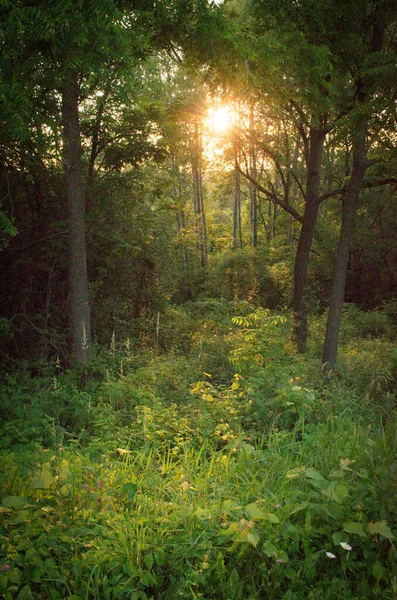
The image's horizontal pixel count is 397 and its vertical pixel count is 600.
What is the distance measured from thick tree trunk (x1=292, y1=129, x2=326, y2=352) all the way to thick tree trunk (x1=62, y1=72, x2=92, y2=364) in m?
5.06

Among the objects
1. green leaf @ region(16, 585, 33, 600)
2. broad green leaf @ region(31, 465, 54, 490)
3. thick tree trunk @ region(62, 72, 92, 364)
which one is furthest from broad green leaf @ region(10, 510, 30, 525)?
thick tree trunk @ region(62, 72, 92, 364)

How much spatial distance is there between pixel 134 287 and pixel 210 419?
→ 8098 millimetres

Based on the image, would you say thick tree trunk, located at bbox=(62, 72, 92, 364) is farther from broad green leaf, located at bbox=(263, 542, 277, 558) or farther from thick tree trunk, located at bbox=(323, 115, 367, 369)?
broad green leaf, located at bbox=(263, 542, 277, 558)

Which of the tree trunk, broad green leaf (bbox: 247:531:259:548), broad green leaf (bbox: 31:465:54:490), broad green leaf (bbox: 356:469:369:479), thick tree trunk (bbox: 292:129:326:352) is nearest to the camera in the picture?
broad green leaf (bbox: 247:531:259:548)

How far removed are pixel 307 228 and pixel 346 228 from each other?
2995mm

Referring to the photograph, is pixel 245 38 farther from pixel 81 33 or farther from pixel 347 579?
pixel 347 579

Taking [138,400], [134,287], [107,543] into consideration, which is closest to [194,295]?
[134,287]

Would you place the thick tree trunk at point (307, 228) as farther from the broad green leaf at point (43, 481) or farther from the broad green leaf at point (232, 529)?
the broad green leaf at point (43, 481)

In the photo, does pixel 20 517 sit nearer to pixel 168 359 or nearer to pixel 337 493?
pixel 337 493

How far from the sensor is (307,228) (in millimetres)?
10133

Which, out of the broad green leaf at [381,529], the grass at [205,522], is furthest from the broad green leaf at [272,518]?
the broad green leaf at [381,529]

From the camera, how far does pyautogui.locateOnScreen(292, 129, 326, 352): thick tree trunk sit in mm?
9820

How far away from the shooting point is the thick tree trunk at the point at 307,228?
32.2ft

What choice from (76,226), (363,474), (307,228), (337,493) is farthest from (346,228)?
(337,493)
